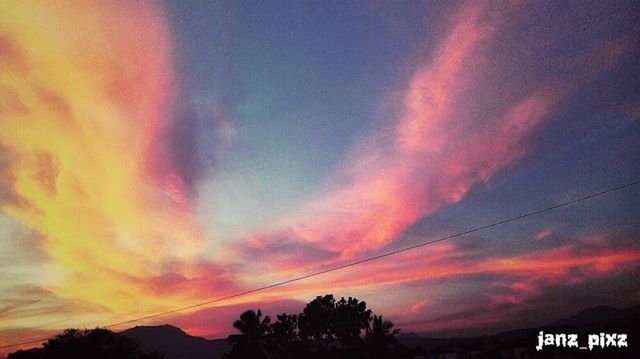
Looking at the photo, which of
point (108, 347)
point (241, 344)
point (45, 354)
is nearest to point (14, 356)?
point (45, 354)

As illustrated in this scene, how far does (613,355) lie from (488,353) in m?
22.3

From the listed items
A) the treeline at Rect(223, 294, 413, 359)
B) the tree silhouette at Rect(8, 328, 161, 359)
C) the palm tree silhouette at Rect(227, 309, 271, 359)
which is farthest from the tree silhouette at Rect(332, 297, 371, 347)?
the tree silhouette at Rect(8, 328, 161, 359)

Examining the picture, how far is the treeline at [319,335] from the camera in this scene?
5828 centimetres

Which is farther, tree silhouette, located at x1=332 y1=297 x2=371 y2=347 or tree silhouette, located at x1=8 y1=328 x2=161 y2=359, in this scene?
tree silhouette, located at x1=332 y1=297 x2=371 y2=347

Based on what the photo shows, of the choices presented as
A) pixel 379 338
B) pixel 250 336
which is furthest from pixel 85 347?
pixel 379 338

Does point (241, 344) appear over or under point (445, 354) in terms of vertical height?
over

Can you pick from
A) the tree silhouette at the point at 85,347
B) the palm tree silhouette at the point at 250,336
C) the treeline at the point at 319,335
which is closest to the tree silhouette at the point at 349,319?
the treeline at the point at 319,335

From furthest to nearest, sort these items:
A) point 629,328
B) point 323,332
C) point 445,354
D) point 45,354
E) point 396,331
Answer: point 323,332, point 445,354, point 396,331, point 629,328, point 45,354

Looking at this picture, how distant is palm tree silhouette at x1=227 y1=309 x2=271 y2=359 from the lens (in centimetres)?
5741

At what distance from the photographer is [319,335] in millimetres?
85812

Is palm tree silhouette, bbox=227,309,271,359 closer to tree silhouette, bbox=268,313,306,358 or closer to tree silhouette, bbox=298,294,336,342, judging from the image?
tree silhouette, bbox=268,313,306,358

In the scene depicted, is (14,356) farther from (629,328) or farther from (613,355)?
(629,328)

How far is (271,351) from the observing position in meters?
59.9

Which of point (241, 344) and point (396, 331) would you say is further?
point (396, 331)
